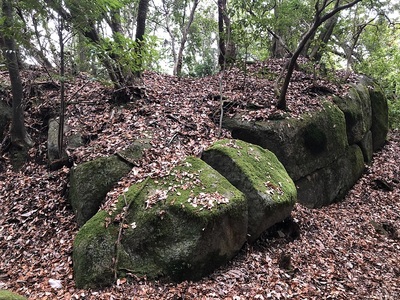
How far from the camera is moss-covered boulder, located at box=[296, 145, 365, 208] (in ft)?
28.3

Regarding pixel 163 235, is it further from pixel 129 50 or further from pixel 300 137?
pixel 300 137

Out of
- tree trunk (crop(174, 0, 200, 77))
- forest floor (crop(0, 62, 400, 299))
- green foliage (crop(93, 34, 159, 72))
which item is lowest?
forest floor (crop(0, 62, 400, 299))

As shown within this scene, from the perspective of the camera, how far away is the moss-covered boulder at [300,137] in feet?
27.5

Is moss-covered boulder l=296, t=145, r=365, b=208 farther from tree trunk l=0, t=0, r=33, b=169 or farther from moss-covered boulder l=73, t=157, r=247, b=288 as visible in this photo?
tree trunk l=0, t=0, r=33, b=169

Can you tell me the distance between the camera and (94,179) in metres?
6.04

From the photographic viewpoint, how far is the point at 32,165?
7754mm

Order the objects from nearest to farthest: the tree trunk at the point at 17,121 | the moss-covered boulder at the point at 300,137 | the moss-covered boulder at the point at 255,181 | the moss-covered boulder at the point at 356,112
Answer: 1. the moss-covered boulder at the point at 255,181
2. the tree trunk at the point at 17,121
3. the moss-covered boulder at the point at 300,137
4. the moss-covered boulder at the point at 356,112

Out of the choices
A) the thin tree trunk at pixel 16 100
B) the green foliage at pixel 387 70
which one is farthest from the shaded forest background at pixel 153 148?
the green foliage at pixel 387 70

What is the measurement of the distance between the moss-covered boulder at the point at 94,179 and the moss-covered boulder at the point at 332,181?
5.09m

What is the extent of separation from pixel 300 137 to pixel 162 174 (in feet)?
16.2

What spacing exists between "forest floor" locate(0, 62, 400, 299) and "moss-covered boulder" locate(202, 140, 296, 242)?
0.51 m

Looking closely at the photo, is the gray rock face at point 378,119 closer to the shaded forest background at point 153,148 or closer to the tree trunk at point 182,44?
the shaded forest background at point 153,148

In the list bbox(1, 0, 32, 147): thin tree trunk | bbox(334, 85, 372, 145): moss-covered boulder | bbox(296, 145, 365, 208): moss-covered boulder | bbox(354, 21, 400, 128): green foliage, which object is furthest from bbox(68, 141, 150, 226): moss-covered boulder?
bbox(354, 21, 400, 128): green foliage

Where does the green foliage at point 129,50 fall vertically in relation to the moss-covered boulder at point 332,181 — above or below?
above
